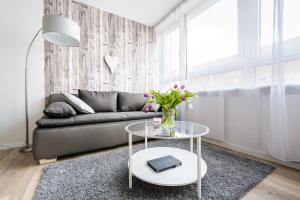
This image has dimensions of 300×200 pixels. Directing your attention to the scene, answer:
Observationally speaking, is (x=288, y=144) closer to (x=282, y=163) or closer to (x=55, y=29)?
(x=282, y=163)

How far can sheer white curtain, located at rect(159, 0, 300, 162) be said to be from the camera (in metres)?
1.24

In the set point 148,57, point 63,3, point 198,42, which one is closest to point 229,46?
point 198,42

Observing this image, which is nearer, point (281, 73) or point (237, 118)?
point (281, 73)

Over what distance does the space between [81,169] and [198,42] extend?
87.2 inches

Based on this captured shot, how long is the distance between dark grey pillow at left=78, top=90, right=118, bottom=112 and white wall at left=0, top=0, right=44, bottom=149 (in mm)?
628

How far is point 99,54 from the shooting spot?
2479 millimetres

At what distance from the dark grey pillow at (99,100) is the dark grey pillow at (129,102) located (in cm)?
12

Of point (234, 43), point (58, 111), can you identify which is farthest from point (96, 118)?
point (234, 43)

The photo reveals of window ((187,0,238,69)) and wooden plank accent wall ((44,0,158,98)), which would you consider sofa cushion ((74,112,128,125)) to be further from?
window ((187,0,238,69))

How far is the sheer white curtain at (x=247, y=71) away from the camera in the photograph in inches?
49.0

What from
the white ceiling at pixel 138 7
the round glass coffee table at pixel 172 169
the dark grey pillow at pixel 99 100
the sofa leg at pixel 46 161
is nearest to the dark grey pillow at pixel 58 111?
the sofa leg at pixel 46 161

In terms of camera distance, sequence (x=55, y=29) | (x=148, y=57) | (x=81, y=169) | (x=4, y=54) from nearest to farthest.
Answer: (x=81, y=169) → (x=55, y=29) → (x=4, y=54) → (x=148, y=57)

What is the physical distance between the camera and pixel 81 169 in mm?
1219

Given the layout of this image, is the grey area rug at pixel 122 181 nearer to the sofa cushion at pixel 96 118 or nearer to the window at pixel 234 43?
the sofa cushion at pixel 96 118
